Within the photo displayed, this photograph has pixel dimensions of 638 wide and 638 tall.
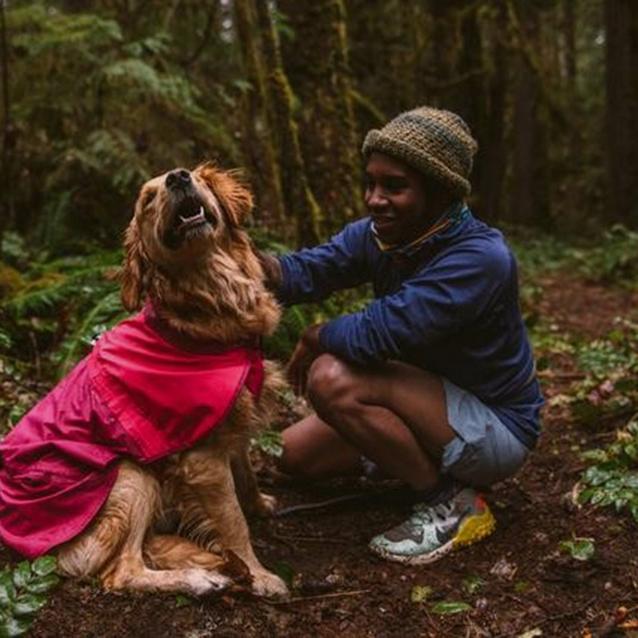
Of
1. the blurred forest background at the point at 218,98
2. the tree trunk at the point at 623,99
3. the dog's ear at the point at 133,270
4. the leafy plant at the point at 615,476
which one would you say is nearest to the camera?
the dog's ear at the point at 133,270

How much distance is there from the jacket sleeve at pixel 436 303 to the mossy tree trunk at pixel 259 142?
2884 mm

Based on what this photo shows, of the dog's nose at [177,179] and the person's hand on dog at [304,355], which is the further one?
the person's hand on dog at [304,355]

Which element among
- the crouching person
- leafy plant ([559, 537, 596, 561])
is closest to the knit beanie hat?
the crouching person

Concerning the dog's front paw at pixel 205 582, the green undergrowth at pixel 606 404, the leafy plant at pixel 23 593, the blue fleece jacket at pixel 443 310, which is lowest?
the green undergrowth at pixel 606 404

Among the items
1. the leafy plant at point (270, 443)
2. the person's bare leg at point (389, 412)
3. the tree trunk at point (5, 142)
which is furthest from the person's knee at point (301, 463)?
the tree trunk at point (5, 142)

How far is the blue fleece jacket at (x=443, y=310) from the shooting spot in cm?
352

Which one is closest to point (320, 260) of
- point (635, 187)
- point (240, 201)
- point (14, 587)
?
point (240, 201)

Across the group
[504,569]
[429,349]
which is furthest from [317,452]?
[504,569]

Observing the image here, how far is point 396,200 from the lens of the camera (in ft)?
11.9

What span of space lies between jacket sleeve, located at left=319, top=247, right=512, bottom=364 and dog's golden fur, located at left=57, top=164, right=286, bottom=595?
1.65 feet

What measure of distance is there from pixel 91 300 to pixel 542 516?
11.2 ft

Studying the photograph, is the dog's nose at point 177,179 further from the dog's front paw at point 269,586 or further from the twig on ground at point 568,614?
the twig on ground at point 568,614

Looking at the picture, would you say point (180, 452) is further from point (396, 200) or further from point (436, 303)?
point (396, 200)

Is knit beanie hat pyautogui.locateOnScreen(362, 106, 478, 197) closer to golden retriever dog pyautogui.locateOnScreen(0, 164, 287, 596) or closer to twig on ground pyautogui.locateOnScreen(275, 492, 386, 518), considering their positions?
golden retriever dog pyautogui.locateOnScreen(0, 164, 287, 596)
